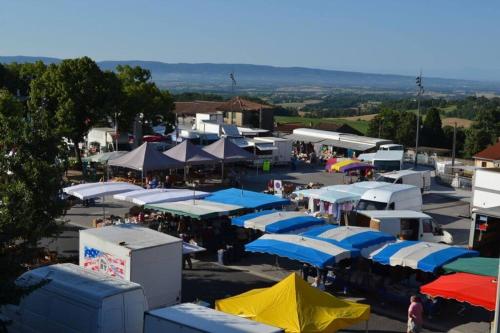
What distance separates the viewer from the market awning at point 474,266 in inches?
520

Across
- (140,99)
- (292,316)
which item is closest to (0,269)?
(292,316)

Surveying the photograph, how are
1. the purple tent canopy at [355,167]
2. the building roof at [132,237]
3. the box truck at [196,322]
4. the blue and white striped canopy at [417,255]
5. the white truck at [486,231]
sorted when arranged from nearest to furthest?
1. the box truck at [196,322]
2. the building roof at [132,237]
3. the blue and white striped canopy at [417,255]
4. the white truck at [486,231]
5. the purple tent canopy at [355,167]

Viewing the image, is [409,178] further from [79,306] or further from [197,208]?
[79,306]

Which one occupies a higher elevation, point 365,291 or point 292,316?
point 292,316

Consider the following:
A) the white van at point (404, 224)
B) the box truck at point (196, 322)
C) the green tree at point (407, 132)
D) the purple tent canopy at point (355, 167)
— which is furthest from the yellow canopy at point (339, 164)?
the green tree at point (407, 132)

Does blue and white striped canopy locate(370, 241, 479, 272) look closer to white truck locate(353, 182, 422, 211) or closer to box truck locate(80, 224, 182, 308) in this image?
box truck locate(80, 224, 182, 308)

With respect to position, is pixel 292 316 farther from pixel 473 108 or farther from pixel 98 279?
pixel 473 108

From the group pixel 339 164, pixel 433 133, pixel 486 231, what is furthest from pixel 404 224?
pixel 433 133

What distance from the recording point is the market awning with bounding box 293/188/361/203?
877 inches

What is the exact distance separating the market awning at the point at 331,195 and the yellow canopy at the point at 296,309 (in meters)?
11.5

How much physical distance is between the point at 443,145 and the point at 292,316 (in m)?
54.4

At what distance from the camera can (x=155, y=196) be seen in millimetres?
20625

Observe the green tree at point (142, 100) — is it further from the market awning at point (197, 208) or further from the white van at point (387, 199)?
the white van at point (387, 199)

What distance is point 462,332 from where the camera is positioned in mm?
12938
